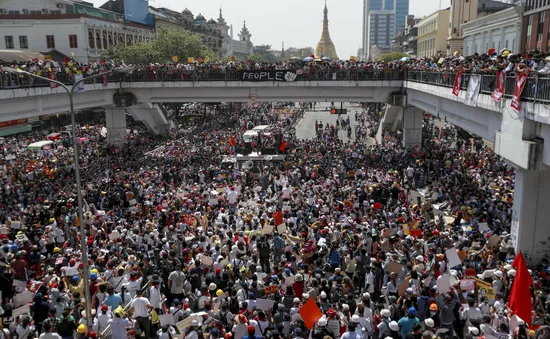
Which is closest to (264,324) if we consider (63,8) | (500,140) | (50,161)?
(500,140)

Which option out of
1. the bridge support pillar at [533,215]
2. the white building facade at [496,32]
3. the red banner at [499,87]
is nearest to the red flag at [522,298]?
the bridge support pillar at [533,215]

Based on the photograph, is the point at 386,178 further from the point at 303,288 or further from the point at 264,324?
the point at 264,324

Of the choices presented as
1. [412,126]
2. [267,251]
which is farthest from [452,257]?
[412,126]

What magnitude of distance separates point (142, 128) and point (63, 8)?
69.2ft

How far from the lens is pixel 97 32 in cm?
5666

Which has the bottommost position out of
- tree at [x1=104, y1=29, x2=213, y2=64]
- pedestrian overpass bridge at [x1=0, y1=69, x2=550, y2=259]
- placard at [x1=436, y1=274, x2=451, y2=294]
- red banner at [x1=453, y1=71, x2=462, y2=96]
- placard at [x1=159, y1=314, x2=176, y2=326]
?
placard at [x1=159, y1=314, x2=176, y2=326]

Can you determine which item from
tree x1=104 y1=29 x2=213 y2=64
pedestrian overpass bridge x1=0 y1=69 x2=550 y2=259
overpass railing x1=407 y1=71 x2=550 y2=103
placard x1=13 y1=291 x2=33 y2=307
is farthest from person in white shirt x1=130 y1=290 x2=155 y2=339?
tree x1=104 y1=29 x2=213 y2=64

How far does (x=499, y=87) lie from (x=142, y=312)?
37.3ft

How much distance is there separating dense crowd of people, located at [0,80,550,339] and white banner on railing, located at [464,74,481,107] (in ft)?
12.2

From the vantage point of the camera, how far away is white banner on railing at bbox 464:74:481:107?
16.4m

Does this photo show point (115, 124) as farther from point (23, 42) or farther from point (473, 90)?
point (23, 42)

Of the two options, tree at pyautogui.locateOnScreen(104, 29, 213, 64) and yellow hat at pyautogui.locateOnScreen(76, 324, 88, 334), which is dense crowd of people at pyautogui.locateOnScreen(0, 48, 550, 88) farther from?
yellow hat at pyautogui.locateOnScreen(76, 324, 88, 334)

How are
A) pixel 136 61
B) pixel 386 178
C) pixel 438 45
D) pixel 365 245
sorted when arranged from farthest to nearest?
pixel 438 45 < pixel 136 61 < pixel 386 178 < pixel 365 245

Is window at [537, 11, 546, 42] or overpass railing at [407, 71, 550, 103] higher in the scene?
window at [537, 11, 546, 42]
